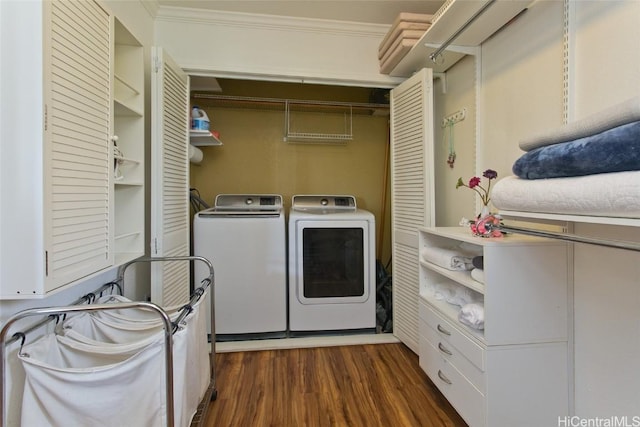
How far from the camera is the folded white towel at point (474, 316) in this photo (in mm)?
1328

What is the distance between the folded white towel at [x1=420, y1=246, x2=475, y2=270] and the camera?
1615 millimetres

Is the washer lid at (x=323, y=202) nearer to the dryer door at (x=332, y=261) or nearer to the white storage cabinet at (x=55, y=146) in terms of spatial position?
the dryer door at (x=332, y=261)

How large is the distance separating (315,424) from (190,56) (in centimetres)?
247

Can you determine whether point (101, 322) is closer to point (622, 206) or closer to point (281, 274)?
point (281, 274)

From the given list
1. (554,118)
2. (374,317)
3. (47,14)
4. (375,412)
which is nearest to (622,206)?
(554,118)

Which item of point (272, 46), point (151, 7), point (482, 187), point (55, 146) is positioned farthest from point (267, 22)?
point (482, 187)

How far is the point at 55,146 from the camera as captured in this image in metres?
1.00

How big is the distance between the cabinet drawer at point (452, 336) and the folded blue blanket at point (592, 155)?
0.79 m

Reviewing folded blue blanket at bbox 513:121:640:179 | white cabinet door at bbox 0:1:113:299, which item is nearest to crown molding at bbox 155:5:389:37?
white cabinet door at bbox 0:1:113:299

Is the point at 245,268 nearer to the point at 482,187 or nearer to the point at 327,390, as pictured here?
the point at 327,390

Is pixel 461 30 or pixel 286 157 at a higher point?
pixel 461 30

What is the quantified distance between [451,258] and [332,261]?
1.07 m

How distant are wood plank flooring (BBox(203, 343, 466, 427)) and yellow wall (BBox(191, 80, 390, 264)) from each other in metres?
1.38

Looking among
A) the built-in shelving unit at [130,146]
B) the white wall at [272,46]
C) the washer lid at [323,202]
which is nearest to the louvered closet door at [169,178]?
the built-in shelving unit at [130,146]
